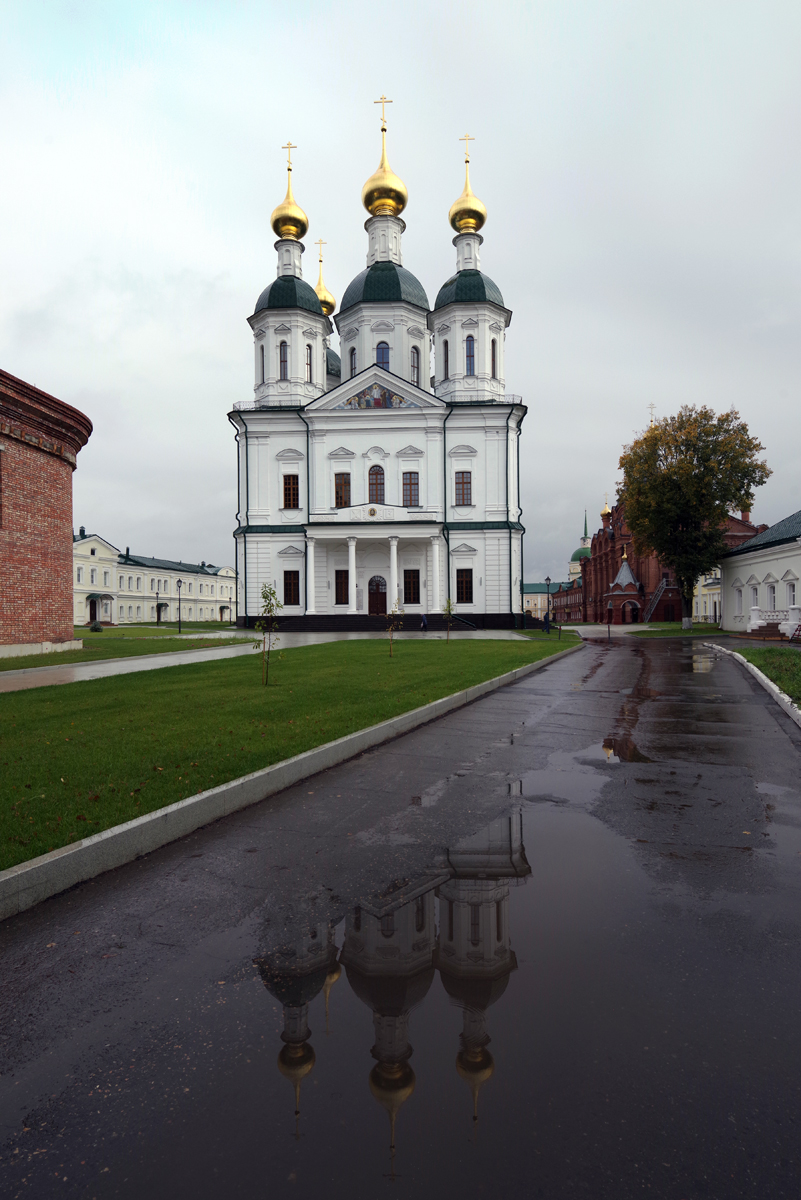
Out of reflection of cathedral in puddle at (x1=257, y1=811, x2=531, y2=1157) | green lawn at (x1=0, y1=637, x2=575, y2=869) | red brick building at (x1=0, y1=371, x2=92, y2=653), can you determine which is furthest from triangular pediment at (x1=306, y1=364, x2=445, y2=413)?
reflection of cathedral in puddle at (x1=257, y1=811, x2=531, y2=1157)

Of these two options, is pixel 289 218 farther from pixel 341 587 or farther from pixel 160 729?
pixel 160 729

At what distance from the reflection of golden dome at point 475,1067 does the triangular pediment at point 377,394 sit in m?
43.5

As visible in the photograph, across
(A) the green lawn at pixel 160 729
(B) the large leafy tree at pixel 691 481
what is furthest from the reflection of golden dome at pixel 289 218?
(A) the green lawn at pixel 160 729

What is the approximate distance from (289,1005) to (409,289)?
50.7 meters

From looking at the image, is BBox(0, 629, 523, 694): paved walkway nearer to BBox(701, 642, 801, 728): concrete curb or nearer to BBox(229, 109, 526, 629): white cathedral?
BBox(701, 642, 801, 728): concrete curb

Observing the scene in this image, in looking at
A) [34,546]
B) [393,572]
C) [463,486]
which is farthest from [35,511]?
[463,486]

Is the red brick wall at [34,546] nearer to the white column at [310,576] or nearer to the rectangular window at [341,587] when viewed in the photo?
the white column at [310,576]

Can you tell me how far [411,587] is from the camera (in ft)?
145

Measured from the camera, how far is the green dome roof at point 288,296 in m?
45.9

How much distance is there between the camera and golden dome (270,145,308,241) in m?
46.8

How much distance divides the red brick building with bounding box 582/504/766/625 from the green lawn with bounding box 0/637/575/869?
177 feet

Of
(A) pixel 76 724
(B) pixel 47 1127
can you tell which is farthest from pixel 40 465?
(B) pixel 47 1127

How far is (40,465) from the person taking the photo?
64.3ft

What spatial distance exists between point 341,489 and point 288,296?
555 inches
